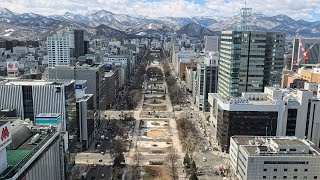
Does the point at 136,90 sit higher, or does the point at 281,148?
the point at 281,148

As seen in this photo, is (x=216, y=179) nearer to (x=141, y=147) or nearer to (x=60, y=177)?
(x=141, y=147)

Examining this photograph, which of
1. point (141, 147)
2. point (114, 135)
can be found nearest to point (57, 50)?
point (114, 135)

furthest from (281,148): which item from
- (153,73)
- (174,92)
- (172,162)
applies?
(153,73)

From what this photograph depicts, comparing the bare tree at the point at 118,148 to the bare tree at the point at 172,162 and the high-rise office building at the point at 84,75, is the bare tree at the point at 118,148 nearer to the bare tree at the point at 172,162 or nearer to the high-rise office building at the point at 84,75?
the bare tree at the point at 172,162

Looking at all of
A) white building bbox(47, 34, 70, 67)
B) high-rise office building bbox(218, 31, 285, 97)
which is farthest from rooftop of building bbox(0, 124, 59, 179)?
white building bbox(47, 34, 70, 67)

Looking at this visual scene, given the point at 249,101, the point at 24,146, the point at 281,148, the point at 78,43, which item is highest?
the point at 78,43

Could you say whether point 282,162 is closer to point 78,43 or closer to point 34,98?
point 34,98

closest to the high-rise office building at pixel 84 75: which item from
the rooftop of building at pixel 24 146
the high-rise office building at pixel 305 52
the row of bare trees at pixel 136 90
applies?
the row of bare trees at pixel 136 90
